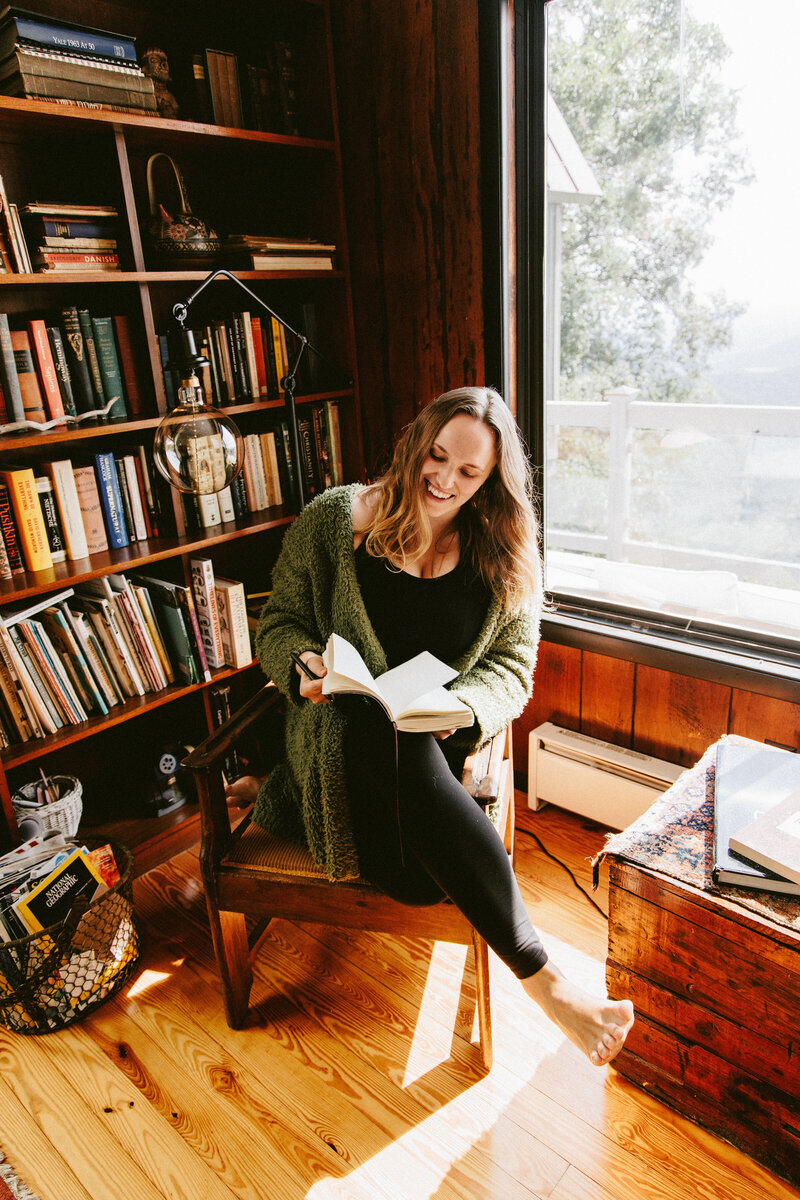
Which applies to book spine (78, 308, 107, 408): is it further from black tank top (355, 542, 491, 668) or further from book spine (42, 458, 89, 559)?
black tank top (355, 542, 491, 668)

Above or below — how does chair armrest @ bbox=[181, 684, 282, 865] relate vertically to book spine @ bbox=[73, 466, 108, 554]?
below

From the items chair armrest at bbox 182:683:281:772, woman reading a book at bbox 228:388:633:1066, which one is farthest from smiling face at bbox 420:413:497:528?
chair armrest at bbox 182:683:281:772

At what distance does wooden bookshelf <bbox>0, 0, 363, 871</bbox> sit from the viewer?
175 cm

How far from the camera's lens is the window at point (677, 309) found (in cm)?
158

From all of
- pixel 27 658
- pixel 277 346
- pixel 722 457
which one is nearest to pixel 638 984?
pixel 722 457

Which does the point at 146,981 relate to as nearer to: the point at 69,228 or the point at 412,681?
the point at 412,681

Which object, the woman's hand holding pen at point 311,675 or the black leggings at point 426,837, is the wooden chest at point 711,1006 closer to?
the black leggings at point 426,837

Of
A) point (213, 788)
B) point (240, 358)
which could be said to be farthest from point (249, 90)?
point (213, 788)

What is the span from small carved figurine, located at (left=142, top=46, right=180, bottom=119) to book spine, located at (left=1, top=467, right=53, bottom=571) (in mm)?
949

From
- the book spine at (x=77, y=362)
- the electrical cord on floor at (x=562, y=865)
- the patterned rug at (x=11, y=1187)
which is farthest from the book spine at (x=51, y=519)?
the electrical cord on floor at (x=562, y=865)

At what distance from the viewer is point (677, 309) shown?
174 cm

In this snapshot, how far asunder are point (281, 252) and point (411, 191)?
0.39 metres

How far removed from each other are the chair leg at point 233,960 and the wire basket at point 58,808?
531 mm

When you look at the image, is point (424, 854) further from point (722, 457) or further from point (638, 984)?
point (722, 457)
